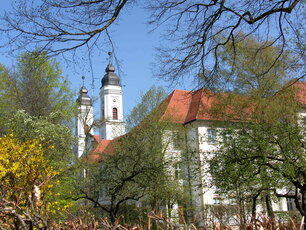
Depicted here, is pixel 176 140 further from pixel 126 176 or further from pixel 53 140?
pixel 53 140

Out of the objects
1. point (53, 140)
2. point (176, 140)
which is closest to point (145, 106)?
point (176, 140)

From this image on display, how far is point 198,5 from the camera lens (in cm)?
693

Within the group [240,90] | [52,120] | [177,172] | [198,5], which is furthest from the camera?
[177,172]

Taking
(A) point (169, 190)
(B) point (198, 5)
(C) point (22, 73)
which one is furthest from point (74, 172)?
(B) point (198, 5)

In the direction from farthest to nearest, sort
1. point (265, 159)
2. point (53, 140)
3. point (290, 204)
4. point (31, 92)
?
1. point (290, 204)
2. point (31, 92)
3. point (53, 140)
4. point (265, 159)

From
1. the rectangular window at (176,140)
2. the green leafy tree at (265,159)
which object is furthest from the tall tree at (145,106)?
the green leafy tree at (265,159)

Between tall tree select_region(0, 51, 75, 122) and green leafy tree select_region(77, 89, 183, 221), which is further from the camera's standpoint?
tall tree select_region(0, 51, 75, 122)

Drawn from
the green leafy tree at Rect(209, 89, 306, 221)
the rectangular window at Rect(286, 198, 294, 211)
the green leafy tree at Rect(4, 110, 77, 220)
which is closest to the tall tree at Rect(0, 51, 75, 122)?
the green leafy tree at Rect(4, 110, 77, 220)

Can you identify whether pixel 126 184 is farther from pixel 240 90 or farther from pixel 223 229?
pixel 223 229

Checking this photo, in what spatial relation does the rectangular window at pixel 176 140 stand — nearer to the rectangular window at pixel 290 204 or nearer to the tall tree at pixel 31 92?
the tall tree at pixel 31 92

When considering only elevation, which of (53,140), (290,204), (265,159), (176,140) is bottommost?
(290,204)

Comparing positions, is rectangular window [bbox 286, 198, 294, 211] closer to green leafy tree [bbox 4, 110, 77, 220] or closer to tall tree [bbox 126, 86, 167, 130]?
tall tree [bbox 126, 86, 167, 130]

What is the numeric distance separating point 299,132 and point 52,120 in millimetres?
13277

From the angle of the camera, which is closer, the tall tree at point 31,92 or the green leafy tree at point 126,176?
the green leafy tree at point 126,176
